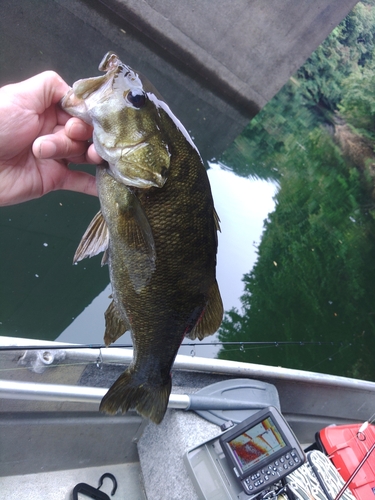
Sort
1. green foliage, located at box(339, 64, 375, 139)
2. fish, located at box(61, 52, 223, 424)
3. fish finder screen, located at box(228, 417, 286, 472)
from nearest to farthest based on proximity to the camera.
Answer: fish, located at box(61, 52, 223, 424) < fish finder screen, located at box(228, 417, 286, 472) < green foliage, located at box(339, 64, 375, 139)

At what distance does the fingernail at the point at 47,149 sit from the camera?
4.81 feet

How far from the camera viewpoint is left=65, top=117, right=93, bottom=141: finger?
4.82ft

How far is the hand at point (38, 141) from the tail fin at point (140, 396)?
807mm

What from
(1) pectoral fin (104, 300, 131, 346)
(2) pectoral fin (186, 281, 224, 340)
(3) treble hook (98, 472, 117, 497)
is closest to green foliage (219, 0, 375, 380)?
(3) treble hook (98, 472, 117, 497)

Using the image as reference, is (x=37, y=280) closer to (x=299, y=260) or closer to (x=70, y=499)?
(x=70, y=499)

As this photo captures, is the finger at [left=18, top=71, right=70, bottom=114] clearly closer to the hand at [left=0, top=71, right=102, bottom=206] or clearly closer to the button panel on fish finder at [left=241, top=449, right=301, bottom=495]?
the hand at [left=0, top=71, right=102, bottom=206]

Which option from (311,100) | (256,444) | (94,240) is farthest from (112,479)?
(311,100)

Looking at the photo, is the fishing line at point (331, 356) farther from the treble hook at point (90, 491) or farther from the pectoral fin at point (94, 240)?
the pectoral fin at point (94, 240)

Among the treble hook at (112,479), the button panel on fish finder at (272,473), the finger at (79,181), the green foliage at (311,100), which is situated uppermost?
the finger at (79,181)

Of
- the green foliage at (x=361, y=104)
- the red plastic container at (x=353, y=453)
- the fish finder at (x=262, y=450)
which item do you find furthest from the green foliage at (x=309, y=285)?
the green foliage at (x=361, y=104)

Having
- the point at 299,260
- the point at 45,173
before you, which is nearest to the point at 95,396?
the point at 45,173

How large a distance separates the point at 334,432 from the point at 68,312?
2429mm

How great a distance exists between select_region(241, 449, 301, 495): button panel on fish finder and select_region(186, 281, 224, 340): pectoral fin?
1046 mm

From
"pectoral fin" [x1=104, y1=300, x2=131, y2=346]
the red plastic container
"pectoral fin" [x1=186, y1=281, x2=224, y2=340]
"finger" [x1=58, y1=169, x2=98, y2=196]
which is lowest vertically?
the red plastic container
